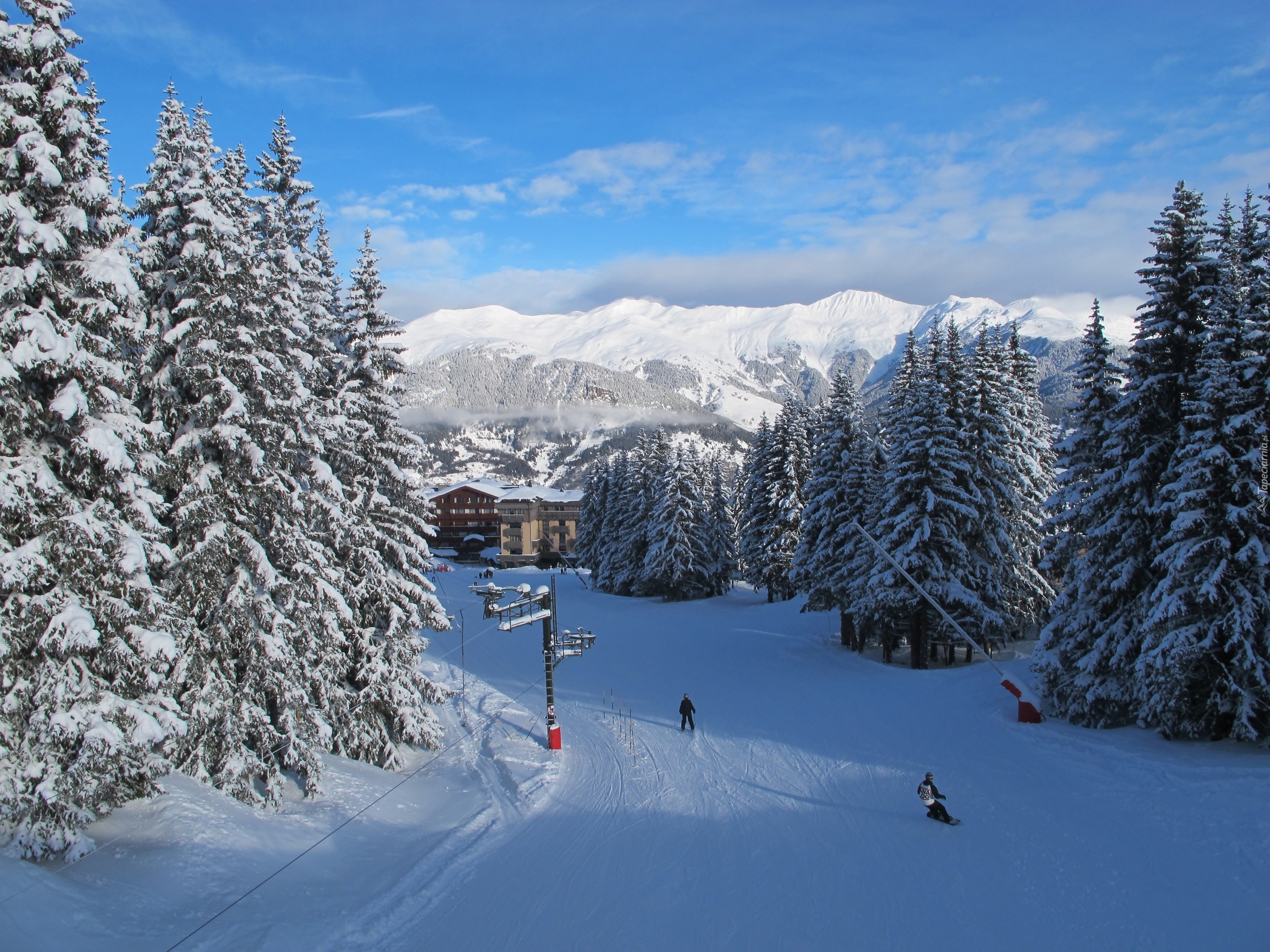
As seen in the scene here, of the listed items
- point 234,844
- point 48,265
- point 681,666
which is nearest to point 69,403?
point 48,265

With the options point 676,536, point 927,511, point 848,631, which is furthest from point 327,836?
point 676,536

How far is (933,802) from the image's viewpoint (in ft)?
52.2

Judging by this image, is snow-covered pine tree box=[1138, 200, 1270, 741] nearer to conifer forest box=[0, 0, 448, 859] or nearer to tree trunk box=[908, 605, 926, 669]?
tree trunk box=[908, 605, 926, 669]

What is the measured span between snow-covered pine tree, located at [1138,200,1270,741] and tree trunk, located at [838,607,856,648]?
20139mm

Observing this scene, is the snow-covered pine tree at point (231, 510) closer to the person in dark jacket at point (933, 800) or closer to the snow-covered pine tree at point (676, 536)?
the person in dark jacket at point (933, 800)

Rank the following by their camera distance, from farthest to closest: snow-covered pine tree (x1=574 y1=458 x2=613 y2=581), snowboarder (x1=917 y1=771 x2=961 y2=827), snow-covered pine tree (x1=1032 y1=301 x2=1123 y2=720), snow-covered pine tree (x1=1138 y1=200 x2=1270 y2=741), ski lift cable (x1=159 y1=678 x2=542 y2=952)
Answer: snow-covered pine tree (x1=574 y1=458 x2=613 y2=581) → snow-covered pine tree (x1=1032 y1=301 x2=1123 y2=720) → snow-covered pine tree (x1=1138 y1=200 x2=1270 y2=741) → snowboarder (x1=917 y1=771 x2=961 y2=827) → ski lift cable (x1=159 y1=678 x2=542 y2=952)

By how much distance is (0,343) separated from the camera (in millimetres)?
11641

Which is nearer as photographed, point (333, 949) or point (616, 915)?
point (333, 949)

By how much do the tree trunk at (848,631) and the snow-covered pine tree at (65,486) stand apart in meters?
31.9

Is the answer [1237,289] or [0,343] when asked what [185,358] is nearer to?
[0,343]

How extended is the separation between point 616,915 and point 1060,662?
1513 cm

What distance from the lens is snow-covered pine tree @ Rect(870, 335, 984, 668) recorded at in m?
30.4

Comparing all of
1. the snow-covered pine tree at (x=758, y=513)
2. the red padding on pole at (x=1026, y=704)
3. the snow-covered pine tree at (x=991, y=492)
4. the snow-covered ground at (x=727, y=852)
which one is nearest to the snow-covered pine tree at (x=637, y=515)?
the snow-covered pine tree at (x=758, y=513)

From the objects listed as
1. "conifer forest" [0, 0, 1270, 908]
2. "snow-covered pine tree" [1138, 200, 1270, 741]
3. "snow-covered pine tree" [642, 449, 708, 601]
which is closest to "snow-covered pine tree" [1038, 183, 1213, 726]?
"conifer forest" [0, 0, 1270, 908]
